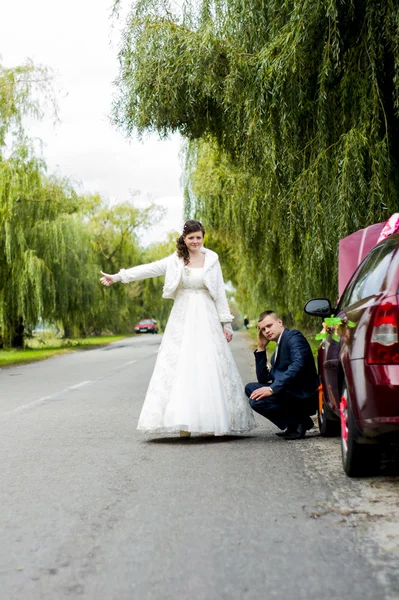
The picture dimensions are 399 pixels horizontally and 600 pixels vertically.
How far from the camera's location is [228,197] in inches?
852

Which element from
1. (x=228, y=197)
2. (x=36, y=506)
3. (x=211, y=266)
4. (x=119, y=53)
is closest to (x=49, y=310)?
(x=228, y=197)

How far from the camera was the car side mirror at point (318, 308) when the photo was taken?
6.42 metres

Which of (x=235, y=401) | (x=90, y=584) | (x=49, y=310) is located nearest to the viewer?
(x=90, y=584)

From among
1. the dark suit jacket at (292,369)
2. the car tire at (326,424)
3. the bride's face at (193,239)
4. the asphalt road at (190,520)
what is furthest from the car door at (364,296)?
the bride's face at (193,239)

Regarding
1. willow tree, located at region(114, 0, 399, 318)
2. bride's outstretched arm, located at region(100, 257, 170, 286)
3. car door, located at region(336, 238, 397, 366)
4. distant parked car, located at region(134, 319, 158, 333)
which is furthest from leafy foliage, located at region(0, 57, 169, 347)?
distant parked car, located at region(134, 319, 158, 333)

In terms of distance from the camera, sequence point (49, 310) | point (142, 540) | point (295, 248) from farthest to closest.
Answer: point (49, 310), point (295, 248), point (142, 540)

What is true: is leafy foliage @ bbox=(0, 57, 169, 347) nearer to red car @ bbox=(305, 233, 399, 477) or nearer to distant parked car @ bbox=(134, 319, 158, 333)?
red car @ bbox=(305, 233, 399, 477)

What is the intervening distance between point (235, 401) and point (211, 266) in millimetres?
1266

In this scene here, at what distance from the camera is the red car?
15.0 feet

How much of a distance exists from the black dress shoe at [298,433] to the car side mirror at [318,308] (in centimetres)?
130

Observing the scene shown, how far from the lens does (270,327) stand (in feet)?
23.7

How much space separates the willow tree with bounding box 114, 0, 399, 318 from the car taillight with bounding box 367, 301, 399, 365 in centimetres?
512

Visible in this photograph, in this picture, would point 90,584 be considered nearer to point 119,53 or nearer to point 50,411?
point 50,411

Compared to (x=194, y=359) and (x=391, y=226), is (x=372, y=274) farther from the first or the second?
(x=391, y=226)
